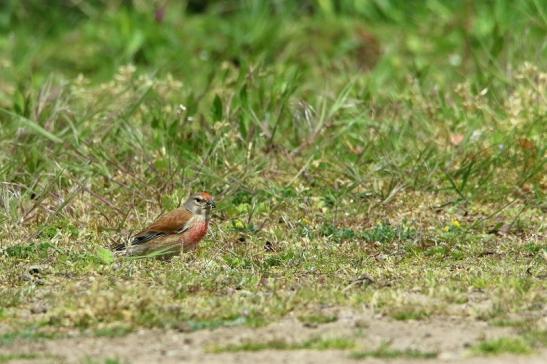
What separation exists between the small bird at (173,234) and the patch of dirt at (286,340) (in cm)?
188

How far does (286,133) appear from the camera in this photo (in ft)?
33.7

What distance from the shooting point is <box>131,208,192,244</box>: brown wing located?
827 centimetres

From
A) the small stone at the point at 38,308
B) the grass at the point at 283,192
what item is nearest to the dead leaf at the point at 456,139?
the grass at the point at 283,192

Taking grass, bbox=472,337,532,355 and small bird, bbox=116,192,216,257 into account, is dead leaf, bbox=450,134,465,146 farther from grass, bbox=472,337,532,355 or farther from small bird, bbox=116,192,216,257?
grass, bbox=472,337,532,355

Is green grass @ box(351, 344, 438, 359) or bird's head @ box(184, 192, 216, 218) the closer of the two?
green grass @ box(351, 344, 438, 359)

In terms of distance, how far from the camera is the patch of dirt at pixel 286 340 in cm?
566

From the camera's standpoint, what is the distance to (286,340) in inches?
235

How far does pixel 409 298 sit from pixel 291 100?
4.18 metres

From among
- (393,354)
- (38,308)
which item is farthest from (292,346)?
(38,308)

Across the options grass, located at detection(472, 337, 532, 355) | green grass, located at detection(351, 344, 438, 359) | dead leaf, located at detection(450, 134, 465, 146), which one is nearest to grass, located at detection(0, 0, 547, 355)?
dead leaf, located at detection(450, 134, 465, 146)

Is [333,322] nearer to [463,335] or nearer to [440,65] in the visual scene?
[463,335]

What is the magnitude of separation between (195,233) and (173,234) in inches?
5.2

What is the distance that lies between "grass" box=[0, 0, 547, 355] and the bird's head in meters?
0.23

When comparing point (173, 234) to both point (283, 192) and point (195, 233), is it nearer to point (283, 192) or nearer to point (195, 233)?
point (195, 233)
